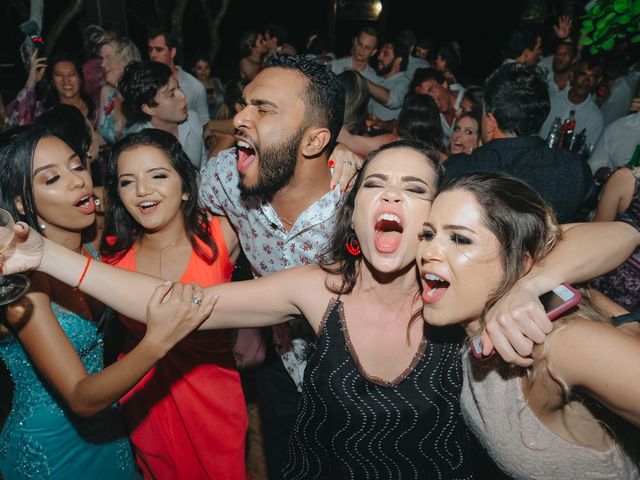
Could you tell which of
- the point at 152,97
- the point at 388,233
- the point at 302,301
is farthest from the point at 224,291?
the point at 152,97

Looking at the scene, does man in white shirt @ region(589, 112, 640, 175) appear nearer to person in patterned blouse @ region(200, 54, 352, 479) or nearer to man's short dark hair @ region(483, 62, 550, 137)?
man's short dark hair @ region(483, 62, 550, 137)

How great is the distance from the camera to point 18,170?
70.4 inches

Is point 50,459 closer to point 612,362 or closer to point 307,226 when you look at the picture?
point 307,226

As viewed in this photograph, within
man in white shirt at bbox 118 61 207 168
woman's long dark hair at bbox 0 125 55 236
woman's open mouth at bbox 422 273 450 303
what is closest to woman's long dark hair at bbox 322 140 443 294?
woman's open mouth at bbox 422 273 450 303

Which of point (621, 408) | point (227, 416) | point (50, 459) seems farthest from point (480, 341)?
point (50, 459)

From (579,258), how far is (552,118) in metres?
4.14

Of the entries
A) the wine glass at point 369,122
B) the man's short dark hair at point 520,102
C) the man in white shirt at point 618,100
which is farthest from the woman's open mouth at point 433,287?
the man in white shirt at point 618,100

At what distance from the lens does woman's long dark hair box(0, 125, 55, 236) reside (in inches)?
70.2

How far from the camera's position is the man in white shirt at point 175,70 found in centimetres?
464

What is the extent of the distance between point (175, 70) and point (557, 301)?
4.63 m

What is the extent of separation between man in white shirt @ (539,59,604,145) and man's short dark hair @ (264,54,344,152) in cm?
343

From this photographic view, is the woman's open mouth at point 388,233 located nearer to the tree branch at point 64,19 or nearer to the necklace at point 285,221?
the necklace at point 285,221

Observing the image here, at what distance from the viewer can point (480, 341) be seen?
126 centimetres

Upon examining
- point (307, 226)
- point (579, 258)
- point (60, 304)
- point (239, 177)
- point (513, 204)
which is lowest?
point (60, 304)
